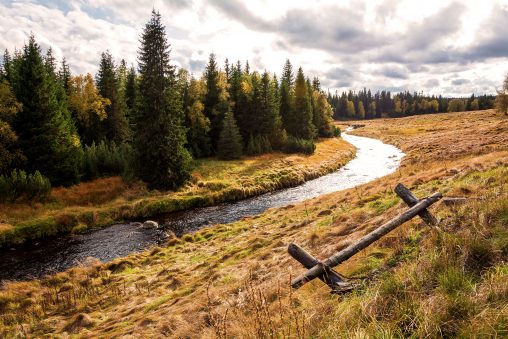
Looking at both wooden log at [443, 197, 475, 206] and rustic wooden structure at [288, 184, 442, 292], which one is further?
wooden log at [443, 197, 475, 206]

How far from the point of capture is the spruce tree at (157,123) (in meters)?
34.0

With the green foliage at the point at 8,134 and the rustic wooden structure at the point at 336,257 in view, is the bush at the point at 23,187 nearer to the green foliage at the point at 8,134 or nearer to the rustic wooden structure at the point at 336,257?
the green foliage at the point at 8,134

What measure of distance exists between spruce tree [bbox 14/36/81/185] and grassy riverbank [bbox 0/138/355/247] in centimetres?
270

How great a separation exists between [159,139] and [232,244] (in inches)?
821

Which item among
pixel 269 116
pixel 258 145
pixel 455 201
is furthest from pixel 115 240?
pixel 269 116

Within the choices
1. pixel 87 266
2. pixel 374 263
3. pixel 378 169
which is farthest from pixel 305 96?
pixel 374 263

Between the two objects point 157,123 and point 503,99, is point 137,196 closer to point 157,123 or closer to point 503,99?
point 157,123

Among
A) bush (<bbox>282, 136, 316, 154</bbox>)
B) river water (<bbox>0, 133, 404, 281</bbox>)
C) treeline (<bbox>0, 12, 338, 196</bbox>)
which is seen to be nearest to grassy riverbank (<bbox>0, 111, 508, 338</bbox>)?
river water (<bbox>0, 133, 404, 281</bbox>)

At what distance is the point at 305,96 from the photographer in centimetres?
6256

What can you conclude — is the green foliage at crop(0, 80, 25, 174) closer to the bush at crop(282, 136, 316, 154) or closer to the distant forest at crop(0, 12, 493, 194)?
the distant forest at crop(0, 12, 493, 194)

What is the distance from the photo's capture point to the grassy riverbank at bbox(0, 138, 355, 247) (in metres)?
24.2

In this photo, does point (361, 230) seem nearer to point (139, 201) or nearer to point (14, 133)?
point (139, 201)

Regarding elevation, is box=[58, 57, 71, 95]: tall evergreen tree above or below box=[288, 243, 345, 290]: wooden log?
above

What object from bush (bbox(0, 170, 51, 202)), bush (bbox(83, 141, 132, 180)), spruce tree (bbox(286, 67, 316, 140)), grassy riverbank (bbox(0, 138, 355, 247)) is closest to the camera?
grassy riverbank (bbox(0, 138, 355, 247))
